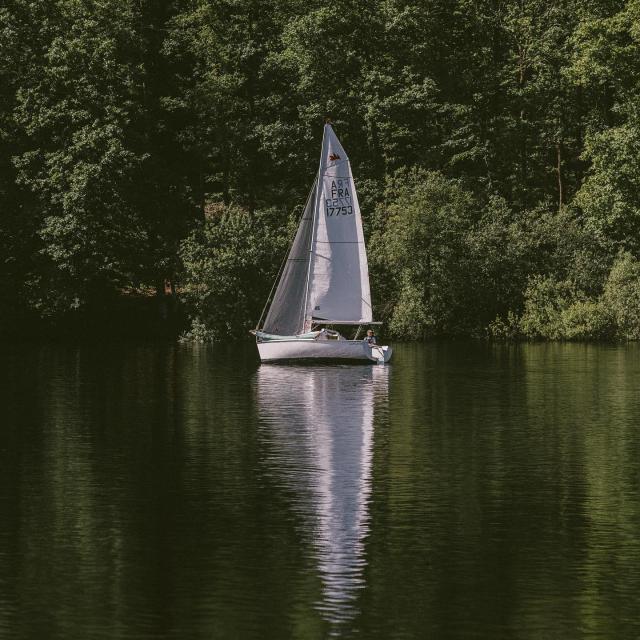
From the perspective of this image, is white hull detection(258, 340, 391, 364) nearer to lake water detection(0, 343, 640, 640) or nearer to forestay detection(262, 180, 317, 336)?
forestay detection(262, 180, 317, 336)

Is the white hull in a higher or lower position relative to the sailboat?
lower

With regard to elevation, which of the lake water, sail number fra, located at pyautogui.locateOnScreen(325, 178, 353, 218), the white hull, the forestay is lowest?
the lake water

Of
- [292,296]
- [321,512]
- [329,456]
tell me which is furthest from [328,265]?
[321,512]

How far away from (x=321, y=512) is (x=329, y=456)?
24.5 feet

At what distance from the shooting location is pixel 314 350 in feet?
213

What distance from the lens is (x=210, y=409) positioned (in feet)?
147

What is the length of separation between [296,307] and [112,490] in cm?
3921

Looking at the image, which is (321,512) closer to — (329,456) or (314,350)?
(329,456)

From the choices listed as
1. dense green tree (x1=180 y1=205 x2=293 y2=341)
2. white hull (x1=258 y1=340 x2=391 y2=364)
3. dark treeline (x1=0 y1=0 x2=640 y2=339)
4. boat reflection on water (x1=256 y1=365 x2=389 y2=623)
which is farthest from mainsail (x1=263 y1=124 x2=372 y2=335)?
dense green tree (x1=180 y1=205 x2=293 y2=341)

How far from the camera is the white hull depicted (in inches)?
2549

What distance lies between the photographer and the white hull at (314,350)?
6475 centimetres

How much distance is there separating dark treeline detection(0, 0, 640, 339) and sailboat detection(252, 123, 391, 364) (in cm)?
1435

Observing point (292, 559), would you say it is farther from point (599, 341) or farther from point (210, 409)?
point (599, 341)

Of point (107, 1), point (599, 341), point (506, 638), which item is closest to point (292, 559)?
point (506, 638)
